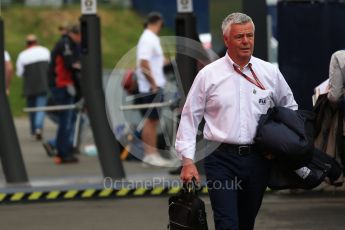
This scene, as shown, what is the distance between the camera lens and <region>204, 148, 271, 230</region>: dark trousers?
6438 millimetres

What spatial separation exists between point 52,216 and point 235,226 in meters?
3.82

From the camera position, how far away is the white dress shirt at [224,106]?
6.51 metres

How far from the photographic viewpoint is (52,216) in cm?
991

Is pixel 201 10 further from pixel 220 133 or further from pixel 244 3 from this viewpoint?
pixel 220 133

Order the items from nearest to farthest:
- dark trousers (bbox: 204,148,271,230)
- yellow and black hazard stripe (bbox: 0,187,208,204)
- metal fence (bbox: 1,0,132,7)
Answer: dark trousers (bbox: 204,148,271,230), yellow and black hazard stripe (bbox: 0,187,208,204), metal fence (bbox: 1,0,132,7)

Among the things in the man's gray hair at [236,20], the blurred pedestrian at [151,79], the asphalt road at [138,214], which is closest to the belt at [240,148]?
the man's gray hair at [236,20]

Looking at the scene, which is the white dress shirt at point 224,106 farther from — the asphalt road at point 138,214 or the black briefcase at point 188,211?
the asphalt road at point 138,214

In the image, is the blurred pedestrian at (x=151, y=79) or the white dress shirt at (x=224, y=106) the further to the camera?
the blurred pedestrian at (x=151, y=79)

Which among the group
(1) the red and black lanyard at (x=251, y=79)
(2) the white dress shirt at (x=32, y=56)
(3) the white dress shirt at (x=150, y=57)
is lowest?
(2) the white dress shirt at (x=32, y=56)

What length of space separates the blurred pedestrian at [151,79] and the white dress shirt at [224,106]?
6.02 meters

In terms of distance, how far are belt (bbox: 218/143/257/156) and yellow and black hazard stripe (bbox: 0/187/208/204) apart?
4101 millimetres

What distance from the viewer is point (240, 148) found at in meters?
6.50

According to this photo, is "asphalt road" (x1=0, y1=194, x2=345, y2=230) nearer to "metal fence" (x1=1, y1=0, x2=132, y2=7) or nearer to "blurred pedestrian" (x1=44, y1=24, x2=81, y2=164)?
"blurred pedestrian" (x1=44, y1=24, x2=81, y2=164)

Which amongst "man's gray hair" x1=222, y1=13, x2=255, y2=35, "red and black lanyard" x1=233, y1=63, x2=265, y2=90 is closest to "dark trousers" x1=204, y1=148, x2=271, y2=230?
"red and black lanyard" x1=233, y1=63, x2=265, y2=90
